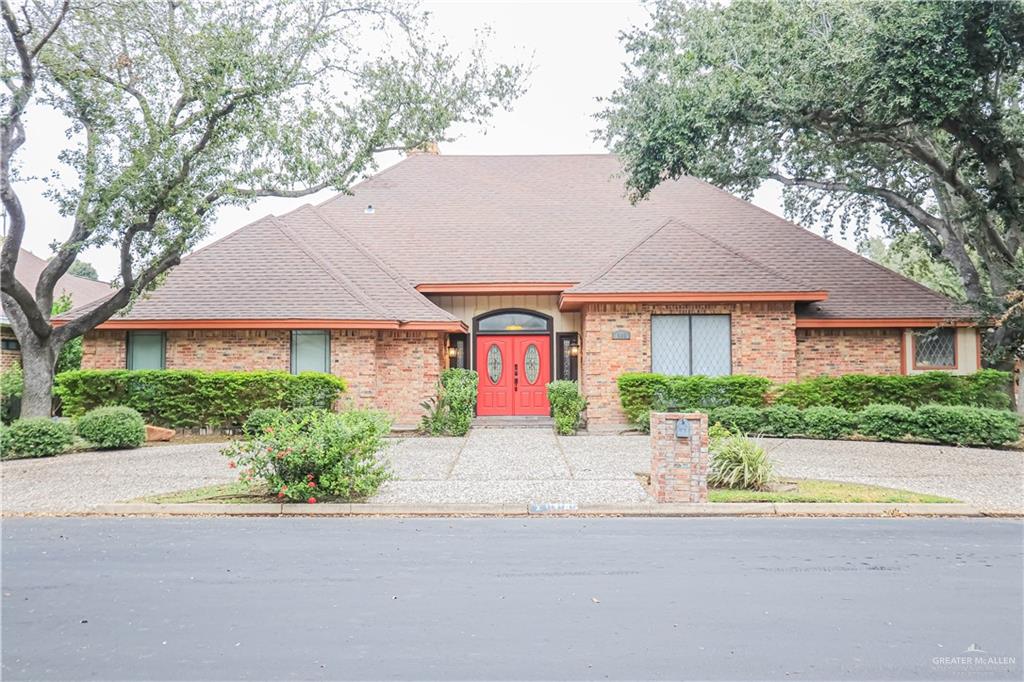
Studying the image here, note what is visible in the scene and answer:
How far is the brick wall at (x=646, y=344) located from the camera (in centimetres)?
1728

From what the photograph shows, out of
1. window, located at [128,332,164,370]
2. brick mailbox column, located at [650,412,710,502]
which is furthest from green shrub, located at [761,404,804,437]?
window, located at [128,332,164,370]

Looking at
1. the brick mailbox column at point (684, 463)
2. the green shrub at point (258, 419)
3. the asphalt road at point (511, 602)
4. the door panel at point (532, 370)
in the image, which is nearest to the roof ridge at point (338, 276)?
the green shrub at point (258, 419)

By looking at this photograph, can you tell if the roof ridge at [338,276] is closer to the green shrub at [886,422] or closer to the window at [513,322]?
the window at [513,322]

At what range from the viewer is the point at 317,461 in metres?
9.05

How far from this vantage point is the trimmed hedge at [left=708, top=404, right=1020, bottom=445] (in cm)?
1407

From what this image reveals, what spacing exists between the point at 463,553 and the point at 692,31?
11.7 meters

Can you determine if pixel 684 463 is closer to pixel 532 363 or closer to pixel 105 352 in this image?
pixel 532 363

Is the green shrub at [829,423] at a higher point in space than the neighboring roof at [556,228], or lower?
lower

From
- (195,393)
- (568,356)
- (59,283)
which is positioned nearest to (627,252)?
(568,356)

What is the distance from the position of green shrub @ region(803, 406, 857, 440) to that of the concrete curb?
6381 millimetres

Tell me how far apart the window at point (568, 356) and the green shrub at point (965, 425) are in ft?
27.7

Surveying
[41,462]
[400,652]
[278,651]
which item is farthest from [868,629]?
[41,462]

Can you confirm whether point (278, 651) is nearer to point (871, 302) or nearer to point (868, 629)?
point (868, 629)

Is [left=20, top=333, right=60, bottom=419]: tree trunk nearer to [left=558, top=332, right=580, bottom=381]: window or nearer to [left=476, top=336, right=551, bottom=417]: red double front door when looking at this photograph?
[left=476, top=336, right=551, bottom=417]: red double front door
